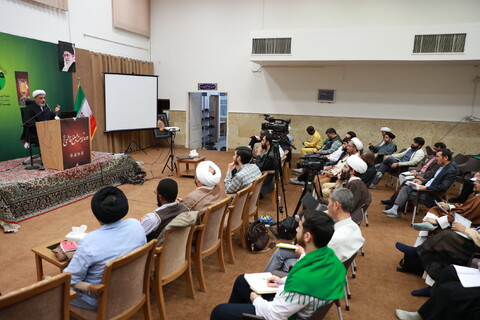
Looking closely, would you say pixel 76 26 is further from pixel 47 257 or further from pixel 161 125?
pixel 47 257

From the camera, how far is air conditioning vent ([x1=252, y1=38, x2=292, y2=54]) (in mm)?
8148

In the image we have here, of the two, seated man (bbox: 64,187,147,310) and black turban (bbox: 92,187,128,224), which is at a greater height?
black turban (bbox: 92,187,128,224)

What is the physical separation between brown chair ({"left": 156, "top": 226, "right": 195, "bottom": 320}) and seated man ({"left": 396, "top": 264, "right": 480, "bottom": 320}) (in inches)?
74.8

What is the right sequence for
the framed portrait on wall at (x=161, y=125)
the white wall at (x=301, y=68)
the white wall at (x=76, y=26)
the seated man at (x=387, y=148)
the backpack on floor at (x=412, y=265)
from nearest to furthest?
the backpack on floor at (x=412, y=265) → the white wall at (x=76, y=26) → the seated man at (x=387, y=148) → the white wall at (x=301, y=68) → the framed portrait on wall at (x=161, y=125)

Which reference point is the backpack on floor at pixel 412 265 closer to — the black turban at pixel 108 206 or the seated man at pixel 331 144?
the black turban at pixel 108 206

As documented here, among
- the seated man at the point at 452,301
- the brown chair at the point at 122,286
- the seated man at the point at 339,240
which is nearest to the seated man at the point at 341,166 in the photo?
the seated man at the point at 339,240

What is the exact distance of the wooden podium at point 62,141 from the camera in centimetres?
470

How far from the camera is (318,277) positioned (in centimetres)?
155

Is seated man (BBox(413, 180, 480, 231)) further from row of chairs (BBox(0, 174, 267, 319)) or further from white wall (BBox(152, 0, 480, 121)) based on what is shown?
white wall (BBox(152, 0, 480, 121))

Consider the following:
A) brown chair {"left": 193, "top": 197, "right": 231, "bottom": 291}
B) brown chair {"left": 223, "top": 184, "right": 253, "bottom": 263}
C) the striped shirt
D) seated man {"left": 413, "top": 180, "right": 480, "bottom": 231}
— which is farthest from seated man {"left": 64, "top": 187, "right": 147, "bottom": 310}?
seated man {"left": 413, "top": 180, "right": 480, "bottom": 231}

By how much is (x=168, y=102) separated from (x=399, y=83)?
23.1 feet

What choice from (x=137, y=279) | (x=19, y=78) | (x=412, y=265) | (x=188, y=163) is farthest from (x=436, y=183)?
(x=19, y=78)

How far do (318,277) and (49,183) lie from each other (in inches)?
177

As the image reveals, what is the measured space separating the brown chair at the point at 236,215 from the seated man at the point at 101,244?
1.24 metres
